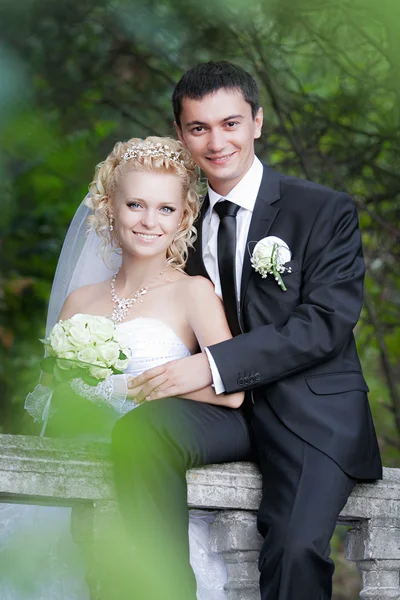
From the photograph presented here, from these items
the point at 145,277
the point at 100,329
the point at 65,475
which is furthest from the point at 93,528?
the point at 145,277

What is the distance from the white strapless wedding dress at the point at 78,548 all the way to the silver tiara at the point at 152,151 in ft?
2.41

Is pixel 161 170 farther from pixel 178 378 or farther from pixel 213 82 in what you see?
pixel 178 378

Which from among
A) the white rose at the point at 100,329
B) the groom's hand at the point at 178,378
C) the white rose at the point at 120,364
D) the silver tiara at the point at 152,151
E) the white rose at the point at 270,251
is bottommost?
the groom's hand at the point at 178,378

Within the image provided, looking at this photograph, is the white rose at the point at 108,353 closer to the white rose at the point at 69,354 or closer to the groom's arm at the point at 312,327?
the white rose at the point at 69,354

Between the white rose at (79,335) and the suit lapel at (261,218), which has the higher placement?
the suit lapel at (261,218)

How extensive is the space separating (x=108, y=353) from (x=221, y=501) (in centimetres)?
70

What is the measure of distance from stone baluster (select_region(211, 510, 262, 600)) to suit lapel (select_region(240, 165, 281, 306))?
0.88 meters

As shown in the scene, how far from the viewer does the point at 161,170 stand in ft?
12.8

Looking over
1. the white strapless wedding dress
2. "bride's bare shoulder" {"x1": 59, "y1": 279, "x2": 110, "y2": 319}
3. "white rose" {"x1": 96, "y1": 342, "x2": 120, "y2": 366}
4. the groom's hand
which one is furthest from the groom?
"bride's bare shoulder" {"x1": 59, "y1": 279, "x2": 110, "y2": 319}

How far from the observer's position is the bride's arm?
3607 mm

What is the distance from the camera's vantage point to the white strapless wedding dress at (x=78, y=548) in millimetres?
3148

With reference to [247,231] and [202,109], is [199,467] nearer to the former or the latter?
[247,231]

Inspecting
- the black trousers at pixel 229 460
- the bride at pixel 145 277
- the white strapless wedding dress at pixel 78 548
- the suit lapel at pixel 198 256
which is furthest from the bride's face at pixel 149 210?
the black trousers at pixel 229 460

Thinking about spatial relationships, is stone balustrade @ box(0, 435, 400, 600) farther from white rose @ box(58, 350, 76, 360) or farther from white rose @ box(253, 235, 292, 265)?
white rose @ box(253, 235, 292, 265)
